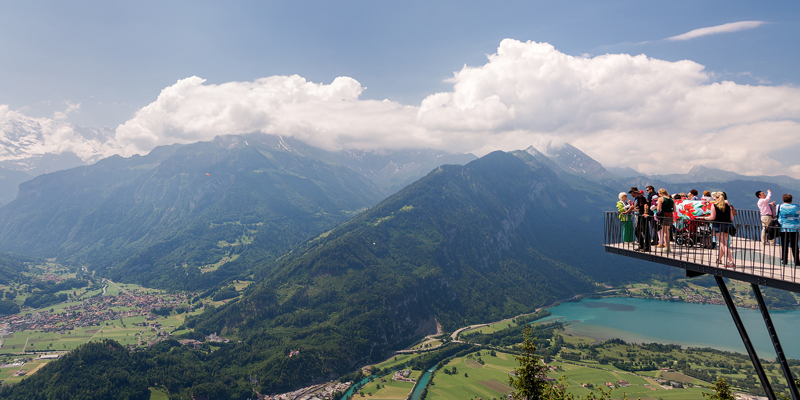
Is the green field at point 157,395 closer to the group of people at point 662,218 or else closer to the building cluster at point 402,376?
the building cluster at point 402,376

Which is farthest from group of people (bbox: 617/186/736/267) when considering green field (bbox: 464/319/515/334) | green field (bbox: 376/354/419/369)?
green field (bbox: 464/319/515/334)

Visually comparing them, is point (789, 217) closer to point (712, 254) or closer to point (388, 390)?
point (712, 254)

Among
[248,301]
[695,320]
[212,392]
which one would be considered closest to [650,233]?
[212,392]

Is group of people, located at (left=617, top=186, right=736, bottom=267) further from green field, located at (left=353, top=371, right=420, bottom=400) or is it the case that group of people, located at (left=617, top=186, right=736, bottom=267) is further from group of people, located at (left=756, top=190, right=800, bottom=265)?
green field, located at (left=353, top=371, right=420, bottom=400)

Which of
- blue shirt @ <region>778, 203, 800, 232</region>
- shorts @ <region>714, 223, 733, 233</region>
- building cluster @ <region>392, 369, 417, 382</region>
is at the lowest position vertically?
building cluster @ <region>392, 369, 417, 382</region>

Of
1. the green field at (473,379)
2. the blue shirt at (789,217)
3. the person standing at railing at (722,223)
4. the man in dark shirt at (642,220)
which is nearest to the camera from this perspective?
the blue shirt at (789,217)

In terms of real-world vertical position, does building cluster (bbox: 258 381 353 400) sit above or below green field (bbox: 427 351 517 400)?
below

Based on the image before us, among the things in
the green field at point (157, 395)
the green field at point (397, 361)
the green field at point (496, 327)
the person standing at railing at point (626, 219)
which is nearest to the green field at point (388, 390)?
the green field at point (397, 361)
